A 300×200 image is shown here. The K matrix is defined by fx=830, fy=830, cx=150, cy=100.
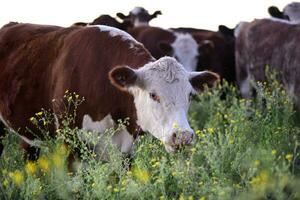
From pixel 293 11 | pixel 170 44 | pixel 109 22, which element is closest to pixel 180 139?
pixel 170 44

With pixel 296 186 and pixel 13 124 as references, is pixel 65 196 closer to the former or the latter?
pixel 296 186

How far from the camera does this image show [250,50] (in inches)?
555

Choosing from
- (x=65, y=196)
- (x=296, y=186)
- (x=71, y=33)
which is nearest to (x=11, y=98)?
(x=71, y=33)

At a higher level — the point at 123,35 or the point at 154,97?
the point at 123,35

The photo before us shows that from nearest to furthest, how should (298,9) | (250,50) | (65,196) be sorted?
(65,196), (250,50), (298,9)

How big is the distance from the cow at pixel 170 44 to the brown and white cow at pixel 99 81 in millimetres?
5994

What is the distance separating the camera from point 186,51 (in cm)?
1515

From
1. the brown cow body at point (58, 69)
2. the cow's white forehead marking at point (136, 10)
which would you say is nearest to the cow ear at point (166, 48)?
the brown cow body at point (58, 69)

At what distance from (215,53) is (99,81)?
25.7ft

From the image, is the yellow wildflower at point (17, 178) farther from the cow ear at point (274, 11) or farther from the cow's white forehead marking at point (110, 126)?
the cow ear at point (274, 11)

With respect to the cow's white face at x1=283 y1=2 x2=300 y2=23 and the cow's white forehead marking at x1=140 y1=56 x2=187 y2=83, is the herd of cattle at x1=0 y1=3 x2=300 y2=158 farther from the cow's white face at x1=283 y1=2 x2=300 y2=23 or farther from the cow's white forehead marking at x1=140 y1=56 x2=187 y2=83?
the cow's white face at x1=283 y1=2 x2=300 y2=23

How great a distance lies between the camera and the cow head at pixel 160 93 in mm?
7082

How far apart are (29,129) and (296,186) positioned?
11.6 feet

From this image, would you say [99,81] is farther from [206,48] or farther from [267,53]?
[206,48]
